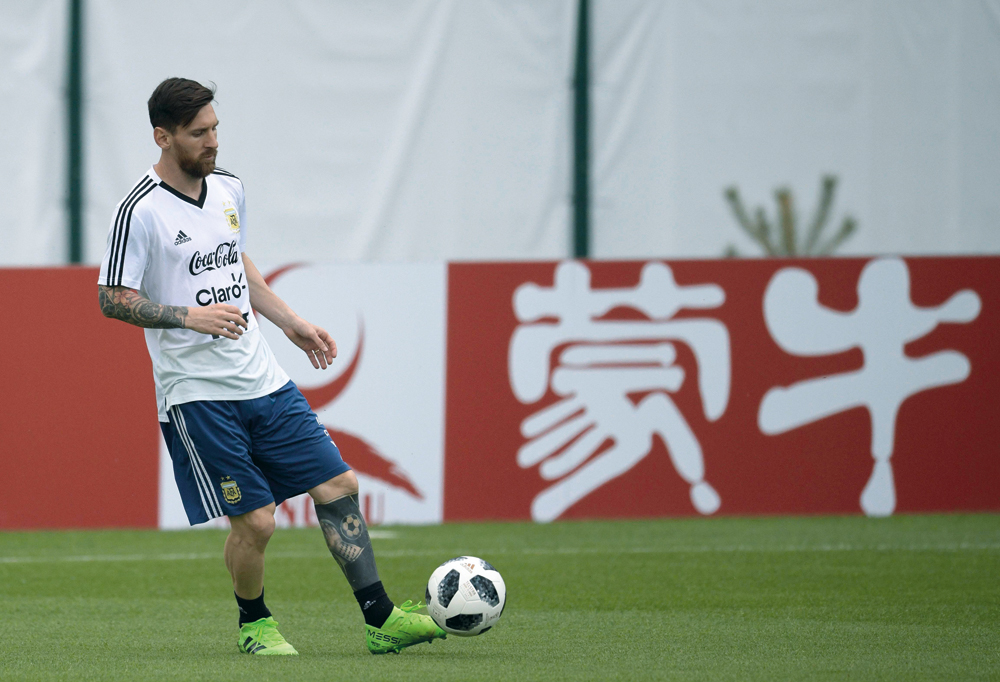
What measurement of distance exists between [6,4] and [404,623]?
27.7 feet

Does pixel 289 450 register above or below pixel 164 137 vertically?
below

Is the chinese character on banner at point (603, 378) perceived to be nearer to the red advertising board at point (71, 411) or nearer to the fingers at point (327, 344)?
the red advertising board at point (71, 411)

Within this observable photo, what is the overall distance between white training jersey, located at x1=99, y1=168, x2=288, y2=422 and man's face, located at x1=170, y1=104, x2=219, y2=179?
0.12 metres

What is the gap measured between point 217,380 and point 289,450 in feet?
1.07

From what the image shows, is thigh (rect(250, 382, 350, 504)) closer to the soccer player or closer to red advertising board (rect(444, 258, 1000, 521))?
the soccer player

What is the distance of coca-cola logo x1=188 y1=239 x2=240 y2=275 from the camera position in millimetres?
4715

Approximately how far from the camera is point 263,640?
485cm

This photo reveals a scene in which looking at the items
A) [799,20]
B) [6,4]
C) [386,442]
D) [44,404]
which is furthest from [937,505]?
[6,4]

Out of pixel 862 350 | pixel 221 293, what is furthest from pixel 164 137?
pixel 862 350

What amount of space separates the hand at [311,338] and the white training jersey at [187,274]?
0.47ft

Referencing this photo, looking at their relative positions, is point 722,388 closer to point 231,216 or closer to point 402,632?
point 402,632

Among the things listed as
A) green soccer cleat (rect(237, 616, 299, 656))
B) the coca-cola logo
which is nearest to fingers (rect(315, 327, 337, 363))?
the coca-cola logo

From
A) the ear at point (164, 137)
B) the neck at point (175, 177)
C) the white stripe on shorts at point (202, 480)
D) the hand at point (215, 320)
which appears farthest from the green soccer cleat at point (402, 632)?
the ear at point (164, 137)

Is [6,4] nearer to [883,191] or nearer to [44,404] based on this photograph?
[44,404]
